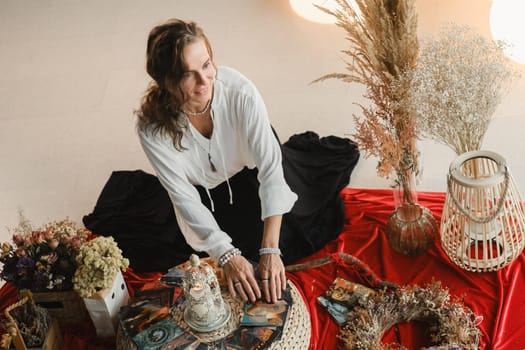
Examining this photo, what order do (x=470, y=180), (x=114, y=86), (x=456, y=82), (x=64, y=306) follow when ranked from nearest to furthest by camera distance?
(x=456, y=82) < (x=470, y=180) < (x=64, y=306) < (x=114, y=86)

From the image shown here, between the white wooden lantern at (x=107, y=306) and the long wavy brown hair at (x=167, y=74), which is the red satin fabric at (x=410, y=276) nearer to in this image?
the white wooden lantern at (x=107, y=306)

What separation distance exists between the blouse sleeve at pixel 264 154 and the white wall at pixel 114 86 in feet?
2.52

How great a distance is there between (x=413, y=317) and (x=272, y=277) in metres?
0.56

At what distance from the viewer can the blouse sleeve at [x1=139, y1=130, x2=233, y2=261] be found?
2273mm

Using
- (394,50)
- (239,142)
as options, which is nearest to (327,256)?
(239,142)

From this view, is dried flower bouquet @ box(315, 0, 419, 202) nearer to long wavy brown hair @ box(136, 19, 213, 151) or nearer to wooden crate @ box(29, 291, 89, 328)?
long wavy brown hair @ box(136, 19, 213, 151)

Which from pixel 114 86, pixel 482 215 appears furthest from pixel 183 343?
pixel 114 86

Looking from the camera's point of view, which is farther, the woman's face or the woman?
the woman

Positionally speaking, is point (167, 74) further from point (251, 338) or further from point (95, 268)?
point (251, 338)

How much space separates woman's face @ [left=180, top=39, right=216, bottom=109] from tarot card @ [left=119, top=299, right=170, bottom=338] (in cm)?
75

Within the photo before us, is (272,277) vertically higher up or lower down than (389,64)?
lower down

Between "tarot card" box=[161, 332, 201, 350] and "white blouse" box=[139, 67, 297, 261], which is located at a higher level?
"white blouse" box=[139, 67, 297, 261]

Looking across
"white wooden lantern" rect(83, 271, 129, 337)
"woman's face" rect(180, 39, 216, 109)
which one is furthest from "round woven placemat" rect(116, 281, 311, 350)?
"woman's face" rect(180, 39, 216, 109)

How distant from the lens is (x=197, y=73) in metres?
2.08
